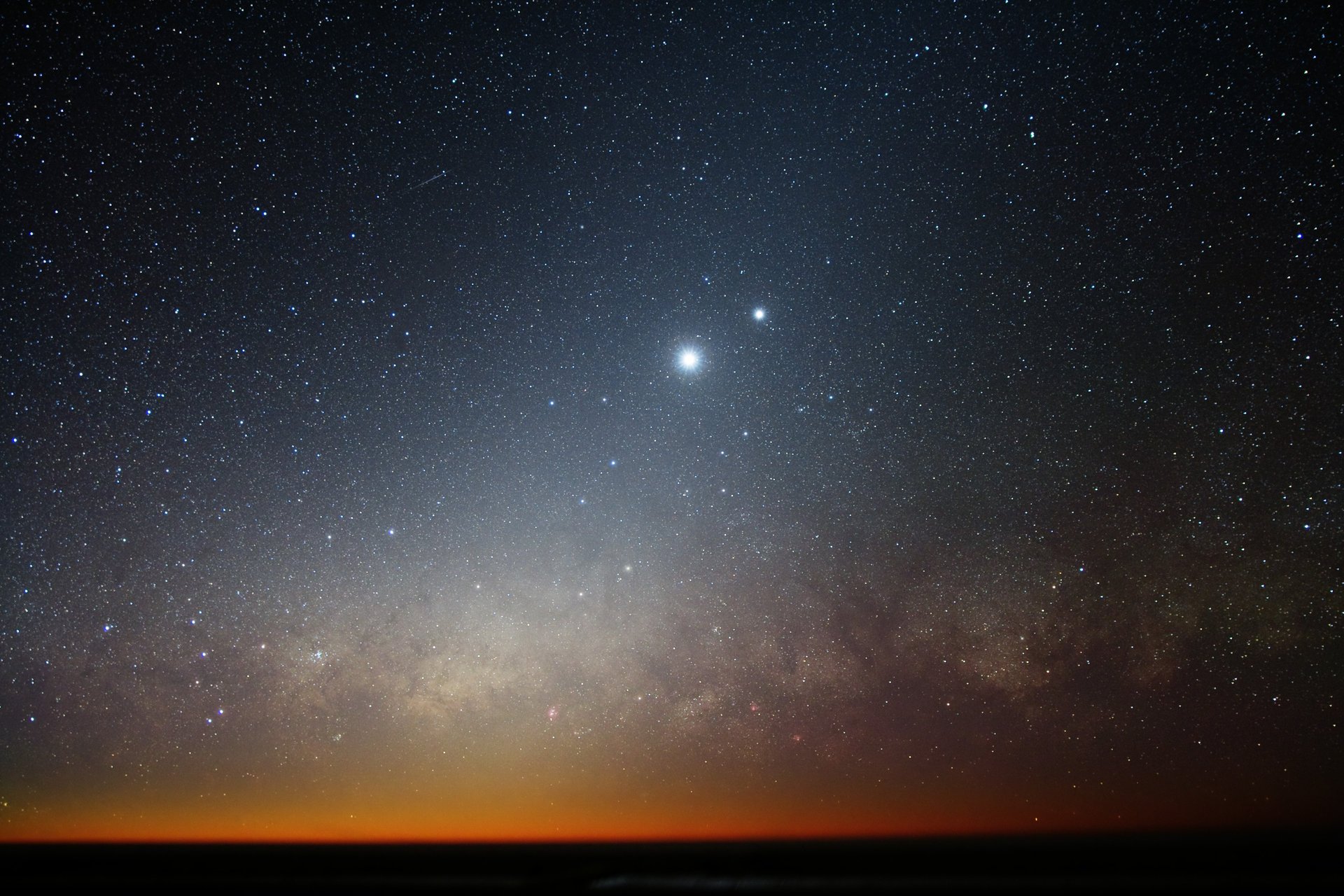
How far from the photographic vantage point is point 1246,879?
5.50 ft

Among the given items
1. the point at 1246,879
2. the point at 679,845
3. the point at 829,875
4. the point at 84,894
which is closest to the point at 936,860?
the point at 829,875

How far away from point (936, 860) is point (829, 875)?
0.70m

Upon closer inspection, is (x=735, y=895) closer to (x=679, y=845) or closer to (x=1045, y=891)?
(x=1045, y=891)

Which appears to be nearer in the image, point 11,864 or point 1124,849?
point 1124,849

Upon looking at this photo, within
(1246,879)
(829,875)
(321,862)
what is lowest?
(321,862)

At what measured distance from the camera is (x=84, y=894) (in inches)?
81.4

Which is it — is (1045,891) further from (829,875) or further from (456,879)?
(456,879)

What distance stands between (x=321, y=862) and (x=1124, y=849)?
4.29 metres

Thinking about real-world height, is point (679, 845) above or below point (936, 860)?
below

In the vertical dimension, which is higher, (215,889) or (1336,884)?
(1336,884)

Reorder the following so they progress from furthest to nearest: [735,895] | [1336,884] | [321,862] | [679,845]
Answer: [679,845], [321,862], [735,895], [1336,884]

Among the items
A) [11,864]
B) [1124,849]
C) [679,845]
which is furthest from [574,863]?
[11,864]

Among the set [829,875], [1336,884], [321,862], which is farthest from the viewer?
[321,862]

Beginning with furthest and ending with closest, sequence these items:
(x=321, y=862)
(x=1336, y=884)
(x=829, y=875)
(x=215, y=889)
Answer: (x=321, y=862) < (x=215, y=889) < (x=829, y=875) < (x=1336, y=884)
